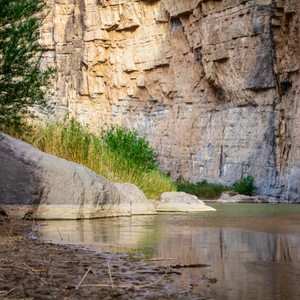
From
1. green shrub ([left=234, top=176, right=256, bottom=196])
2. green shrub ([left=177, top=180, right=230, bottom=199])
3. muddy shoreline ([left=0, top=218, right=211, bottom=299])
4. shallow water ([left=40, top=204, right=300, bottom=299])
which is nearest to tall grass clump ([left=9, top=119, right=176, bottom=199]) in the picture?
shallow water ([left=40, top=204, right=300, bottom=299])

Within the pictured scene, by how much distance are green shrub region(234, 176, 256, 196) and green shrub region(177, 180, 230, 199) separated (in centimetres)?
90

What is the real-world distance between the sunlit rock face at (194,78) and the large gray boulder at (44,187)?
14748mm

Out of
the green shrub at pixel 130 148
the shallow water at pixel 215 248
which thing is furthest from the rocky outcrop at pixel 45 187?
the green shrub at pixel 130 148

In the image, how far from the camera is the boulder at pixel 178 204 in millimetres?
16922

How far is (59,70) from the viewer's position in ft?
175

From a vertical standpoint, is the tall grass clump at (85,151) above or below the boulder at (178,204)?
above

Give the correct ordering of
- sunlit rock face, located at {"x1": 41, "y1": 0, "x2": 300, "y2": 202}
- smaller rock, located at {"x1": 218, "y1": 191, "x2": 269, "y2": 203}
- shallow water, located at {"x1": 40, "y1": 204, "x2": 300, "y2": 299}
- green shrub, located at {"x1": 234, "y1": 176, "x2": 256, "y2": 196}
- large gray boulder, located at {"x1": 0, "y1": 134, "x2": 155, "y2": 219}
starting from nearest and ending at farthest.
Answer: shallow water, located at {"x1": 40, "y1": 204, "x2": 300, "y2": 299}
large gray boulder, located at {"x1": 0, "y1": 134, "x2": 155, "y2": 219}
smaller rock, located at {"x1": 218, "y1": 191, "x2": 269, "y2": 203}
green shrub, located at {"x1": 234, "y1": 176, "x2": 256, "y2": 196}
sunlit rock face, located at {"x1": 41, "y1": 0, "x2": 300, "y2": 202}

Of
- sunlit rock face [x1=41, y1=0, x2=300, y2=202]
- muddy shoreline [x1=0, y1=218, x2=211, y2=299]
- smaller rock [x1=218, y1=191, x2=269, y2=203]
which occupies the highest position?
sunlit rock face [x1=41, y1=0, x2=300, y2=202]

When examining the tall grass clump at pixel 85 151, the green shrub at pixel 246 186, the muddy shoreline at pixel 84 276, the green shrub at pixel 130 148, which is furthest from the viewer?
the green shrub at pixel 246 186

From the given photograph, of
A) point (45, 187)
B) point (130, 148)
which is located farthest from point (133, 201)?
point (130, 148)

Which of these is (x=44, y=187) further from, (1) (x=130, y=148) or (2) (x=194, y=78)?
(2) (x=194, y=78)

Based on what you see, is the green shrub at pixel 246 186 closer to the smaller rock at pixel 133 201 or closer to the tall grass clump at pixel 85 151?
the tall grass clump at pixel 85 151

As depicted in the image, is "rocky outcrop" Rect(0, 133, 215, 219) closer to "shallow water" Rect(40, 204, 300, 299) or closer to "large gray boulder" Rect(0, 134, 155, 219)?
"large gray boulder" Rect(0, 134, 155, 219)

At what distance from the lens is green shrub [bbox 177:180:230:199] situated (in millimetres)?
35156
